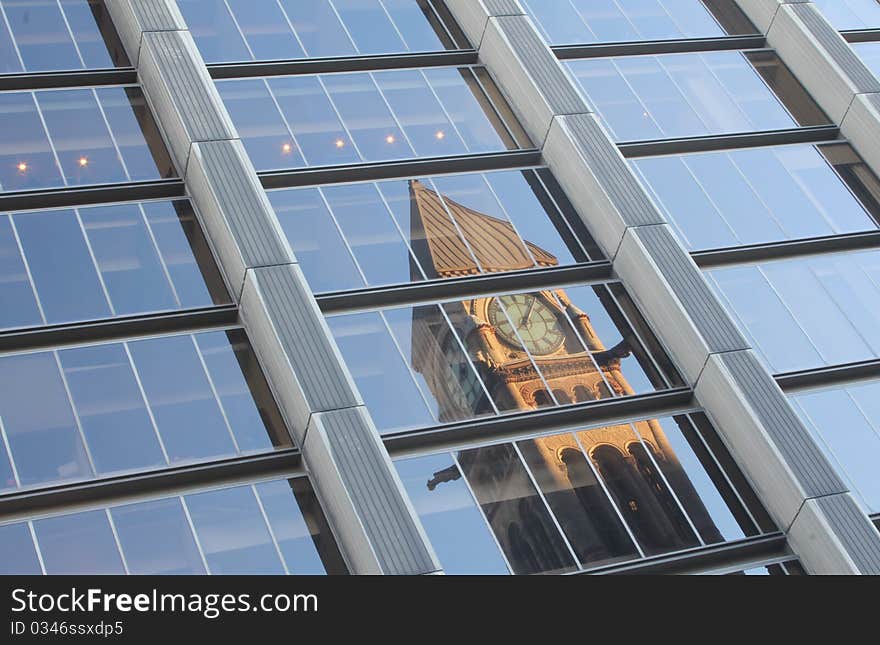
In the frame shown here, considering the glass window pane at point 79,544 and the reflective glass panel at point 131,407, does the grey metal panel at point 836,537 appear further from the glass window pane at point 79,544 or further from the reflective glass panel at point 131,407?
the glass window pane at point 79,544

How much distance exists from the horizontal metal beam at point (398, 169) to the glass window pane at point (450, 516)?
7.73 metres

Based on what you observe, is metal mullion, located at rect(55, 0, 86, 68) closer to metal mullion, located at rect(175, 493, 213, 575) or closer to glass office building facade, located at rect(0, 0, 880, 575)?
glass office building facade, located at rect(0, 0, 880, 575)

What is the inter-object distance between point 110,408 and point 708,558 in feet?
37.9

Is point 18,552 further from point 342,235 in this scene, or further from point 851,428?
point 851,428

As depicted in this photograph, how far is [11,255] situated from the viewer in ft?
78.1

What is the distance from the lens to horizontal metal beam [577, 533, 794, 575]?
71.8 ft

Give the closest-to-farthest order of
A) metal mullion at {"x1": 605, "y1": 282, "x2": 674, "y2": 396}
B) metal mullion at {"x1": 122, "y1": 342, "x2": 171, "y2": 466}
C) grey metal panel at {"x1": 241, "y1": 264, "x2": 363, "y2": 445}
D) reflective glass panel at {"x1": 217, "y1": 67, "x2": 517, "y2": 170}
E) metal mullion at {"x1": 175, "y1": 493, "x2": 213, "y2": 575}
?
metal mullion at {"x1": 175, "y1": 493, "x2": 213, "y2": 575} → metal mullion at {"x1": 122, "y1": 342, "x2": 171, "y2": 466} → grey metal panel at {"x1": 241, "y1": 264, "x2": 363, "y2": 445} → metal mullion at {"x1": 605, "y1": 282, "x2": 674, "y2": 396} → reflective glass panel at {"x1": 217, "y1": 67, "x2": 517, "y2": 170}

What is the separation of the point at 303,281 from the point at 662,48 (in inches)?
559

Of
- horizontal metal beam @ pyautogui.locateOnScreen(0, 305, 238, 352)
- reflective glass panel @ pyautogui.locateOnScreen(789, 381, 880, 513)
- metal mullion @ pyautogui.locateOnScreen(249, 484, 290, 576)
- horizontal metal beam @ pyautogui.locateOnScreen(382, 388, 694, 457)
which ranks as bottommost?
reflective glass panel @ pyautogui.locateOnScreen(789, 381, 880, 513)

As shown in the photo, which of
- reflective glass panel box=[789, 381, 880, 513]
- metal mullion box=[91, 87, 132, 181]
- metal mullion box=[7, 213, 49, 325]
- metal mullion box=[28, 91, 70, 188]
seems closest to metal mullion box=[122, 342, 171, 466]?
metal mullion box=[7, 213, 49, 325]

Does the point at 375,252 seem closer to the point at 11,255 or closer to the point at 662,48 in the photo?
the point at 11,255

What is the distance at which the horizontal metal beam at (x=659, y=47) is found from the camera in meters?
31.7

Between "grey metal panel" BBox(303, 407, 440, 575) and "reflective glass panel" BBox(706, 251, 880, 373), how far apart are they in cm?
944
